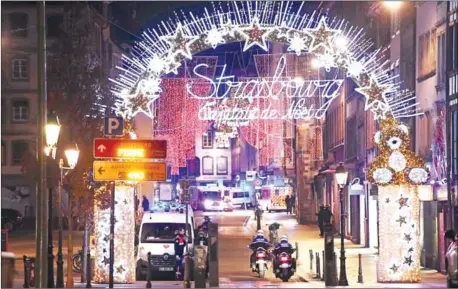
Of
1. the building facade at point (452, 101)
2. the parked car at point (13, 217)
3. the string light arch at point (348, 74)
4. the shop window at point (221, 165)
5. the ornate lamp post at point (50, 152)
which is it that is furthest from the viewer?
the shop window at point (221, 165)

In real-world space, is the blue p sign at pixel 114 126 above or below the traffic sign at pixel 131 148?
above

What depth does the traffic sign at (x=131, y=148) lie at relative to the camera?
83.4ft

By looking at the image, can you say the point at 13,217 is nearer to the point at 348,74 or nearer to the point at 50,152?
the point at 348,74

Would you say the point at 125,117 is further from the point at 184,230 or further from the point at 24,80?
the point at 24,80

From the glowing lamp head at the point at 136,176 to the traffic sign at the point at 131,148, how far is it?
0.40 meters

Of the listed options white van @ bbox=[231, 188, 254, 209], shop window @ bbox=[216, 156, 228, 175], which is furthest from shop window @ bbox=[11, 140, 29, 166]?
shop window @ bbox=[216, 156, 228, 175]

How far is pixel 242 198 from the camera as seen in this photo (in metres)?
109

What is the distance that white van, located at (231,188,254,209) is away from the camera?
10831cm

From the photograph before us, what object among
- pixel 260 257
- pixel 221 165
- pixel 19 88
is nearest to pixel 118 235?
pixel 260 257

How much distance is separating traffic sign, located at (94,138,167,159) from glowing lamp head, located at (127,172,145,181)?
40 centimetres

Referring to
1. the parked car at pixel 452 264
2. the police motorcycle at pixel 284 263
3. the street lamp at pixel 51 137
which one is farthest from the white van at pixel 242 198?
the parked car at pixel 452 264

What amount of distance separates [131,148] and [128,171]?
0.58 meters

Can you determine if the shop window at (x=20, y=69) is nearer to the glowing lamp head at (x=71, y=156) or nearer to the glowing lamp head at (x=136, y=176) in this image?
the glowing lamp head at (x=71, y=156)

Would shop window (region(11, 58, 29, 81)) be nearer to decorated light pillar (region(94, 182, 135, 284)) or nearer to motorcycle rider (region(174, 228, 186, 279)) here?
motorcycle rider (region(174, 228, 186, 279))
